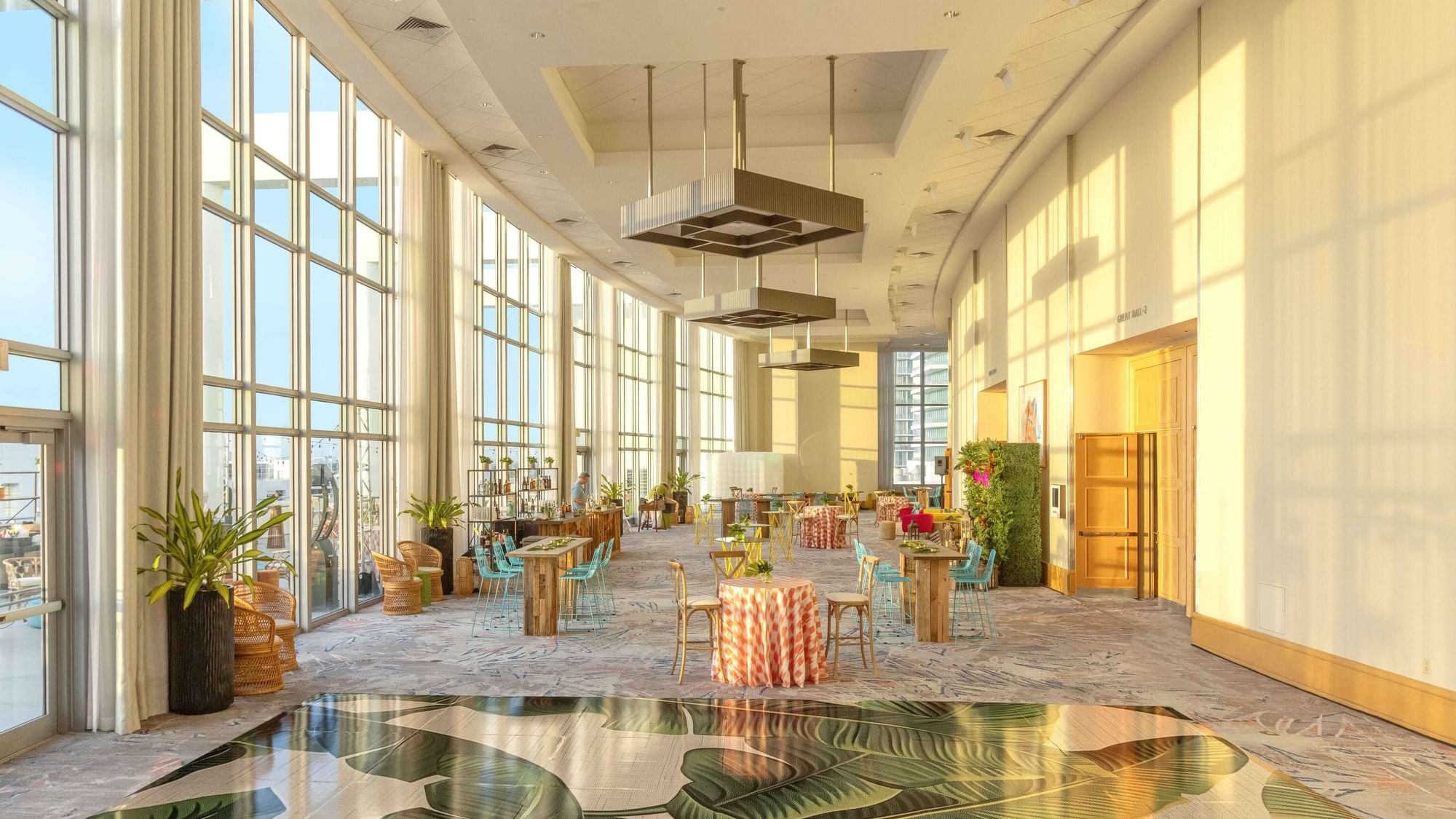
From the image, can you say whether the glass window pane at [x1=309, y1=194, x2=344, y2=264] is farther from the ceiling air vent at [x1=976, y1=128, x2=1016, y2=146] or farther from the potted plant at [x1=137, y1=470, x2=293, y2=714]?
the ceiling air vent at [x1=976, y1=128, x2=1016, y2=146]

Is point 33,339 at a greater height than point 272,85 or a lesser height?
lesser

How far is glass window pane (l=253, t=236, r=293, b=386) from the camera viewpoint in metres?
8.97

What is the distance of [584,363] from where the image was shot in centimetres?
2081

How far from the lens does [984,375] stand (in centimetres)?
1830

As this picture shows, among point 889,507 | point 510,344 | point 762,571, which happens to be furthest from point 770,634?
point 889,507

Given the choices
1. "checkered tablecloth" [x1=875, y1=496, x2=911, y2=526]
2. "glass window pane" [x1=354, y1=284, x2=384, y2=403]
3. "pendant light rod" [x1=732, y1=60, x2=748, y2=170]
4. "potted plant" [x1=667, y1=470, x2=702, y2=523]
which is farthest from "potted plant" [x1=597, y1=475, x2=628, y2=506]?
"pendant light rod" [x1=732, y1=60, x2=748, y2=170]

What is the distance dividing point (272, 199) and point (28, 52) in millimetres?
3400

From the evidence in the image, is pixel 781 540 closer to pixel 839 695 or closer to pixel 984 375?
pixel 984 375

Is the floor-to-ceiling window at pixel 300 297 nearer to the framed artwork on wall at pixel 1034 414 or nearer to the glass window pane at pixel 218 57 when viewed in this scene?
the glass window pane at pixel 218 57

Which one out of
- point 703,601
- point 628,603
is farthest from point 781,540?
point 703,601

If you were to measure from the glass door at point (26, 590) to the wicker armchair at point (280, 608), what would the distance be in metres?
1.73

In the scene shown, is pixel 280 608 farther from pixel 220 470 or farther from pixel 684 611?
pixel 684 611

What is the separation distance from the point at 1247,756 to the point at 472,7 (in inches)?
291

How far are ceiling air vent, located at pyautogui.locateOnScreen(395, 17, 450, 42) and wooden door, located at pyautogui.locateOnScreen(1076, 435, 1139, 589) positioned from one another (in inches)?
341
